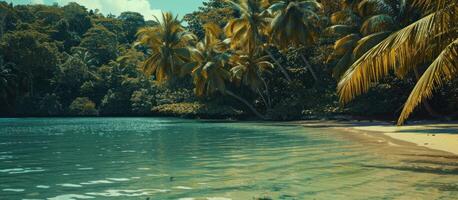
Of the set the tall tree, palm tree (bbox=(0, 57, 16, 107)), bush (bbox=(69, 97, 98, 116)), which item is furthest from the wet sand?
the tall tree

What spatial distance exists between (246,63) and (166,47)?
7.42 m

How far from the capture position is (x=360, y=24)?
103ft

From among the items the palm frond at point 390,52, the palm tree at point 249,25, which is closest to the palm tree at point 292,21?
the palm tree at point 249,25

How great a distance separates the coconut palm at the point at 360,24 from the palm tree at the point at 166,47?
538 inches

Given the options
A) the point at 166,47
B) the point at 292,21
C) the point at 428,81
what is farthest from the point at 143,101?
the point at 428,81

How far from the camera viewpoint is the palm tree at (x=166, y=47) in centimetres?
4162

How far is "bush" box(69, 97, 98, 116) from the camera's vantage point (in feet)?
192

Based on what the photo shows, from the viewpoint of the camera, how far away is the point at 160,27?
4256 centimetres

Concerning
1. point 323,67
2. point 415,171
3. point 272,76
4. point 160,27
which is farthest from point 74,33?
point 415,171

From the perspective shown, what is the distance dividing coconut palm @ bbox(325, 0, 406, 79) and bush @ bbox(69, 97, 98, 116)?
34.1 metres

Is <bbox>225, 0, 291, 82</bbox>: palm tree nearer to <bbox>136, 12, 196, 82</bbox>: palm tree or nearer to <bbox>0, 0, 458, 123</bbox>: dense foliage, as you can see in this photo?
<bbox>0, 0, 458, 123</bbox>: dense foliage

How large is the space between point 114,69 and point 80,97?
5527 mm

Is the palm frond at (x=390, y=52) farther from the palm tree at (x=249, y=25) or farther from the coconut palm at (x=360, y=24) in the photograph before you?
the palm tree at (x=249, y=25)

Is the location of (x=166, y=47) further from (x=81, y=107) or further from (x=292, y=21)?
(x=81, y=107)
